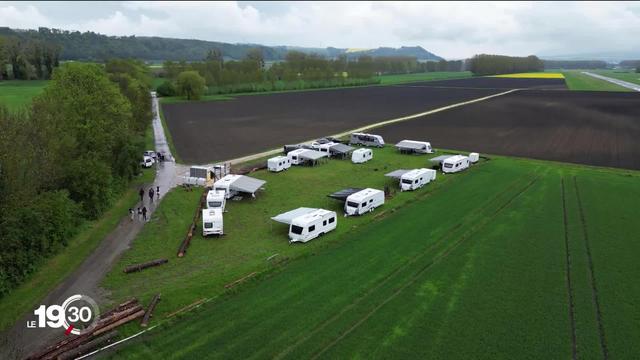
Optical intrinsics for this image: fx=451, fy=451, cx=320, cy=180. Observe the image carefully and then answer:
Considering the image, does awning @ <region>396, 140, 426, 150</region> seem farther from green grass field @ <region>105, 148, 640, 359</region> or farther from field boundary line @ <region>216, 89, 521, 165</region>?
green grass field @ <region>105, 148, 640, 359</region>

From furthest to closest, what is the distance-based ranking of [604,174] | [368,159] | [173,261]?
1. [368,159]
2. [604,174]
3. [173,261]

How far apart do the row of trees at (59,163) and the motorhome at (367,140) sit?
1288 inches

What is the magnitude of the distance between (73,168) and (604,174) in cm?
5348

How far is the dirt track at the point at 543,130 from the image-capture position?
6319 centimetres

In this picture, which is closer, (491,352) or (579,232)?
(491,352)

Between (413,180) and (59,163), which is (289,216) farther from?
(59,163)

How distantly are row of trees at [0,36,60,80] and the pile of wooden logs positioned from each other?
151 meters

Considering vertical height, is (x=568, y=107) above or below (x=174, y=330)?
above

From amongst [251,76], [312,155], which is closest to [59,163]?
[312,155]

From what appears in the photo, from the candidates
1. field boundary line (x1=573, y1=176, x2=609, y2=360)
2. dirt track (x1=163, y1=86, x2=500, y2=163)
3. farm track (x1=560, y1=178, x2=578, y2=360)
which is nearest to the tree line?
dirt track (x1=163, y1=86, x2=500, y2=163)

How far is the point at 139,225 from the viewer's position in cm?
3497

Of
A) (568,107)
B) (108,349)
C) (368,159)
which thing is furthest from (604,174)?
(568,107)

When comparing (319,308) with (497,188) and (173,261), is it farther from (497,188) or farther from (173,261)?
(497,188)

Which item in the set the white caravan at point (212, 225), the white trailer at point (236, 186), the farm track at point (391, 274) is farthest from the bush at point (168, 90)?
the farm track at point (391, 274)
